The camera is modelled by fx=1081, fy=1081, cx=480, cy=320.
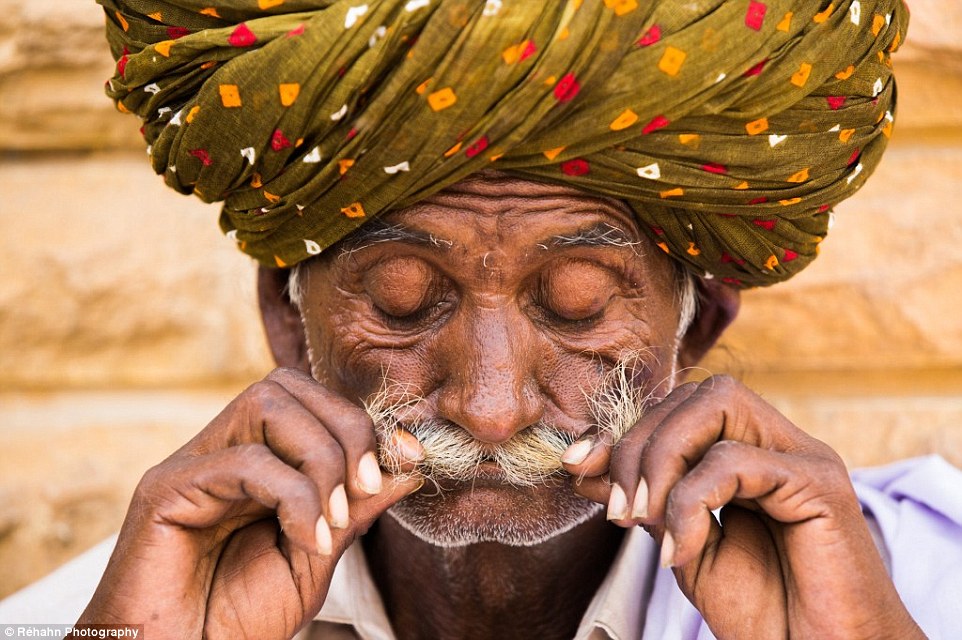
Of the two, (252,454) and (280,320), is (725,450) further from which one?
(280,320)

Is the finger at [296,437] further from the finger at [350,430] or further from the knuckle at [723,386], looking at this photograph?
the knuckle at [723,386]

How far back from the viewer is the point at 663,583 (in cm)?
217

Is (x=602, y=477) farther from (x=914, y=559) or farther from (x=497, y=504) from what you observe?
(x=914, y=559)

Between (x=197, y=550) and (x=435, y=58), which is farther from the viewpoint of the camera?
(x=197, y=550)

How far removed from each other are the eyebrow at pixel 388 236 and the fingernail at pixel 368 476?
0.43 m

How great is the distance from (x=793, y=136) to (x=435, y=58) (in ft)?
2.05

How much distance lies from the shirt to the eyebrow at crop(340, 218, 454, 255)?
756 millimetres

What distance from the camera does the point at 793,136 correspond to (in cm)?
180

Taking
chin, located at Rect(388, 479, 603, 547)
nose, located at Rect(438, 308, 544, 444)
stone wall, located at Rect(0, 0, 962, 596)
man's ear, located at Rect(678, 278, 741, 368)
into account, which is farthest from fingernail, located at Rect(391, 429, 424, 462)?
stone wall, located at Rect(0, 0, 962, 596)

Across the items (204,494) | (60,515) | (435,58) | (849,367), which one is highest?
(435,58)

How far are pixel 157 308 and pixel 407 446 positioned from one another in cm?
142

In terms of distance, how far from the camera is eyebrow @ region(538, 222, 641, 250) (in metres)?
1.87

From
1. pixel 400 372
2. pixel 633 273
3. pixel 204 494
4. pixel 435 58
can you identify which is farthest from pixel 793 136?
pixel 204 494

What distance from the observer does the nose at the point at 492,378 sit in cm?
179
